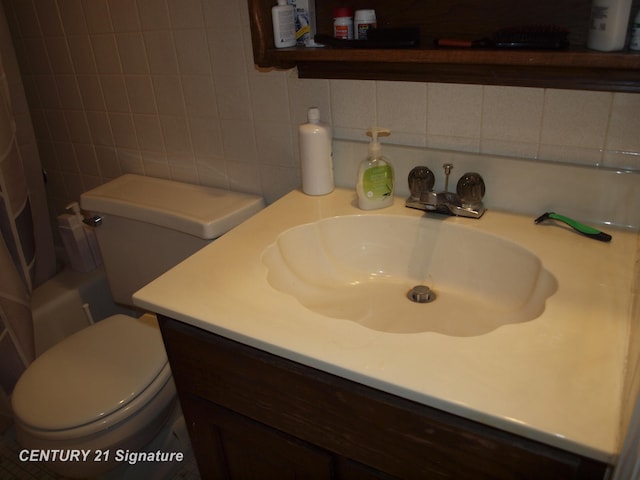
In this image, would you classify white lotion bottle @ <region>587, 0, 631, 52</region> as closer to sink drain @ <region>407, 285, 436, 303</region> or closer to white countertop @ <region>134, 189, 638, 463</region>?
white countertop @ <region>134, 189, 638, 463</region>

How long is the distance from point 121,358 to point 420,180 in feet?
2.79

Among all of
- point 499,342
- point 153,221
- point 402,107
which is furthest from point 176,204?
point 499,342

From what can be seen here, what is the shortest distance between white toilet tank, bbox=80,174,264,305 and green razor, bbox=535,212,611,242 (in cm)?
68

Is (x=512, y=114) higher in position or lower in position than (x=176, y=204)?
higher

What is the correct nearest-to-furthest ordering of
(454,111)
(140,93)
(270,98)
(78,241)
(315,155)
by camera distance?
(454,111) → (315,155) → (270,98) → (140,93) → (78,241)

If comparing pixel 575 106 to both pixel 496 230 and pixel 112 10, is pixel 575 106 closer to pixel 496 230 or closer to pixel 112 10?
pixel 496 230

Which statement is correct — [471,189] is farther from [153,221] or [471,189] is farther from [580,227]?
[153,221]

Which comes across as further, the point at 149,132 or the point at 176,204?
the point at 149,132

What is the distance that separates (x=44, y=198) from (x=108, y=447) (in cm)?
95

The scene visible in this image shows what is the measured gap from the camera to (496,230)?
→ 3.10 ft

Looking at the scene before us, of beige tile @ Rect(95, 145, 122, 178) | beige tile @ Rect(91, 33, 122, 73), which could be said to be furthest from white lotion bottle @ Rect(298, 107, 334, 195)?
beige tile @ Rect(95, 145, 122, 178)

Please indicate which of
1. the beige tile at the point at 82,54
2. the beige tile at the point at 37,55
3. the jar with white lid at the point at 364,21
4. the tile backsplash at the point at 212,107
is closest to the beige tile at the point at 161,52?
the tile backsplash at the point at 212,107

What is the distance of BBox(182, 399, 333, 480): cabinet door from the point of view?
818 millimetres

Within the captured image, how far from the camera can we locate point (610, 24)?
→ 2.39 feet
